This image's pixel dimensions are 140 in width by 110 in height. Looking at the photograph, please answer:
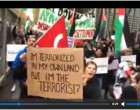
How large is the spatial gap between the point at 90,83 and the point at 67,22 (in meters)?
0.44

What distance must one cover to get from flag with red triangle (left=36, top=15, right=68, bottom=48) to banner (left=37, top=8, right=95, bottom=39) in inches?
1.1

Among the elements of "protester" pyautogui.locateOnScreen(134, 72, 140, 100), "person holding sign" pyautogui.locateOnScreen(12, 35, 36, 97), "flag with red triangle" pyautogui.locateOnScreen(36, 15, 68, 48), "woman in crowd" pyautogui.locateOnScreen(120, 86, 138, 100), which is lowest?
"woman in crowd" pyautogui.locateOnScreen(120, 86, 138, 100)

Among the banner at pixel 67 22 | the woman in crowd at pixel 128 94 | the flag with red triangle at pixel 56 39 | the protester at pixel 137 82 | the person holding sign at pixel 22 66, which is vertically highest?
the banner at pixel 67 22

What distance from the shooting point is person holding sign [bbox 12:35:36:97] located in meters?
2.78

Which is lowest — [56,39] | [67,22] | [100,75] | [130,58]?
[100,75]

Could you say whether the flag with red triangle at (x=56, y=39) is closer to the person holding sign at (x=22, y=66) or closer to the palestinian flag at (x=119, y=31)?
the person holding sign at (x=22, y=66)

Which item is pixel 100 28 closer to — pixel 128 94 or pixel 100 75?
pixel 100 75

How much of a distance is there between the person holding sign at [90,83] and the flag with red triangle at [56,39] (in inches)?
8.5

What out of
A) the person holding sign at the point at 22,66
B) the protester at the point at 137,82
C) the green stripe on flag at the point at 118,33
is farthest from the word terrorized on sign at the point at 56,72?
the protester at the point at 137,82

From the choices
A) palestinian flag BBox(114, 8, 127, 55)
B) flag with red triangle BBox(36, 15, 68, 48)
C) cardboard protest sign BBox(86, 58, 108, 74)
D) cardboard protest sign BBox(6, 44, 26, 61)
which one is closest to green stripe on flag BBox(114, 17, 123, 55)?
palestinian flag BBox(114, 8, 127, 55)

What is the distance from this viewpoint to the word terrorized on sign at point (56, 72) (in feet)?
9.11

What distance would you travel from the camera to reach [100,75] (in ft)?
9.14

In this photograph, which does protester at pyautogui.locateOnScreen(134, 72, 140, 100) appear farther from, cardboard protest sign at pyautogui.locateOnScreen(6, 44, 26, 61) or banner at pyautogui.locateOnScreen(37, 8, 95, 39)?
cardboard protest sign at pyautogui.locateOnScreen(6, 44, 26, 61)

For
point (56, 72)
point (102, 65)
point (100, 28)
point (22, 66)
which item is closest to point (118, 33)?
point (100, 28)
